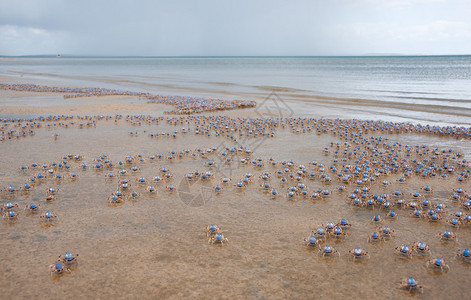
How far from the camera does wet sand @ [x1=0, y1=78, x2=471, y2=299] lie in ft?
33.0

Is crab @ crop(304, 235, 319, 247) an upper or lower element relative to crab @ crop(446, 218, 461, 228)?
lower

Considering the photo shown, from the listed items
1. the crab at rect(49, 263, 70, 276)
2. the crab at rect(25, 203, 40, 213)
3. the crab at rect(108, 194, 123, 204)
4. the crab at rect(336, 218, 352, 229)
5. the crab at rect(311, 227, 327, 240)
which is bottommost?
the crab at rect(49, 263, 70, 276)

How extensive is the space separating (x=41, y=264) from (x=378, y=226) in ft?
38.8

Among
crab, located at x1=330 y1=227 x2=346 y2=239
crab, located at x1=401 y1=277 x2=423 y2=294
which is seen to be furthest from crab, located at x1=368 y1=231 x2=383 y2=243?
crab, located at x1=401 y1=277 x2=423 y2=294

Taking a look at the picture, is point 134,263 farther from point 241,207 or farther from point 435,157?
point 435,157

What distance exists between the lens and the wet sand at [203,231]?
10070mm

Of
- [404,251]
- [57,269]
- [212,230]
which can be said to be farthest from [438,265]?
[57,269]

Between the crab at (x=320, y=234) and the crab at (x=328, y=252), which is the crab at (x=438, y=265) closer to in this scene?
the crab at (x=328, y=252)

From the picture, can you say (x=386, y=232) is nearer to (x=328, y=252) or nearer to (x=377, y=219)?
(x=377, y=219)

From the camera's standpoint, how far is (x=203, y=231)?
13062 mm

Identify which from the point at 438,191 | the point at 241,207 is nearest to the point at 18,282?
the point at 241,207

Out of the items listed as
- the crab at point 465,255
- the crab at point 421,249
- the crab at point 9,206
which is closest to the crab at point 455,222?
the crab at point 465,255

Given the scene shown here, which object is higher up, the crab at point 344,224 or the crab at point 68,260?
the crab at point 344,224

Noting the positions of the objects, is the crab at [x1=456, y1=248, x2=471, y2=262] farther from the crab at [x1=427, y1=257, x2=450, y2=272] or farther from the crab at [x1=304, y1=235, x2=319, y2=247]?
the crab at [x1=304, y1=235, x2=319, y2=247]
